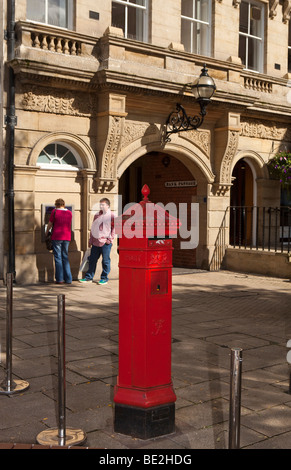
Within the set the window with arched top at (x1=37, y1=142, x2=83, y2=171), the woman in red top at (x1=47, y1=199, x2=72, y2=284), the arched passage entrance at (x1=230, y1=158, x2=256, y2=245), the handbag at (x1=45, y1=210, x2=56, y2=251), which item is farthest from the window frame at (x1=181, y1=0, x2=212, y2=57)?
the handbag at (x1=45, y1=210, x2=56, y2=251)

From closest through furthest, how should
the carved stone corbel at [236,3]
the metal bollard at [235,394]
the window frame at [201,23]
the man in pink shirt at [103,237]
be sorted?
the metal bollard at [235,394]
the man in pink shirt at [103,237]
the window frame at [201,23]
the carved stone corbel at [236,3]

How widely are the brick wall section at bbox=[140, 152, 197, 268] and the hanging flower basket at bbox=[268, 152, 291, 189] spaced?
2504 millimetres

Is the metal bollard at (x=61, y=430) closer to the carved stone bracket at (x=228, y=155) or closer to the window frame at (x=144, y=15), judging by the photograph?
the window frame at (x=144, y=15)

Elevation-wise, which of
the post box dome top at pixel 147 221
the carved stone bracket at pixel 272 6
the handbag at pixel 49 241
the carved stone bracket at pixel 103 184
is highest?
the carved stone bracket at pixel 272 6

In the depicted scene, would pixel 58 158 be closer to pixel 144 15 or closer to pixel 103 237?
pixel 103 237

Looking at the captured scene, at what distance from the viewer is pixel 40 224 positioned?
11914 millimetres

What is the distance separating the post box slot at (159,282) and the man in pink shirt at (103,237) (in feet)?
24.4

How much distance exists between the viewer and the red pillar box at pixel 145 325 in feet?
13.9

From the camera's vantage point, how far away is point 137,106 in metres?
13.0

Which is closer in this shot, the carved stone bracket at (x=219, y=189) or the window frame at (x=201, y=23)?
the window frame at (x=201, y=23)

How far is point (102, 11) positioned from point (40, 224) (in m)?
4.94

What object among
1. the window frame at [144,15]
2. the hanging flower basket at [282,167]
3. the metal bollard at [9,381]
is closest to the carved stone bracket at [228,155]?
the hanging flower basket at [282,167]

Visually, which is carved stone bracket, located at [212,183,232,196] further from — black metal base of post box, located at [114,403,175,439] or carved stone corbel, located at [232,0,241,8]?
black metal base of post box, located at [114,403,175,439]

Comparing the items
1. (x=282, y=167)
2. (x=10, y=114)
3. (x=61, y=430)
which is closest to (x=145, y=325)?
(x=61, y=430)
